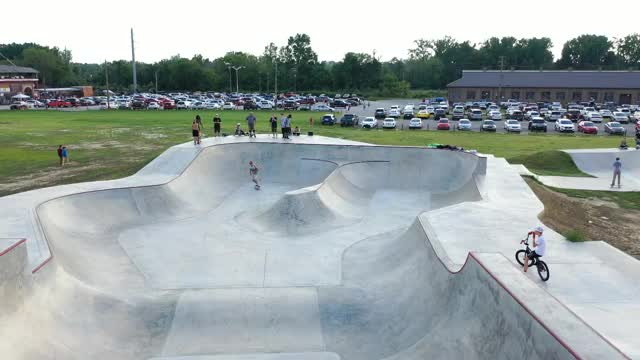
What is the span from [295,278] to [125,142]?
24.3m

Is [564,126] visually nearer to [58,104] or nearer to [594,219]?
[594,219]

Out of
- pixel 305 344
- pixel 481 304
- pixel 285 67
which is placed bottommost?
pixel 305 344

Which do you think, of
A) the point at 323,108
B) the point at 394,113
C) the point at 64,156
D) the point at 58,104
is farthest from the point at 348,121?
the point at 58,104

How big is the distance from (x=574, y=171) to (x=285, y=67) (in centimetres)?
9370

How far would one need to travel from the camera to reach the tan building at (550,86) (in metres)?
79.7

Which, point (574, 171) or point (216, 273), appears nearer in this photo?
point (216, 273)

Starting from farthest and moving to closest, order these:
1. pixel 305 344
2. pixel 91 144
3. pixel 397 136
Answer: pixel 397 136, pixel 91 144, pixel 305 344

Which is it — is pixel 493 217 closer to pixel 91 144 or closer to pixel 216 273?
pixel 216 273

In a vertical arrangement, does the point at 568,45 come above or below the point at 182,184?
above

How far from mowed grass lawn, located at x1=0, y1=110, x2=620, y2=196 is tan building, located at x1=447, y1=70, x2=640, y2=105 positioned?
4284 cm

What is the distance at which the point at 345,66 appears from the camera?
Result: 109m

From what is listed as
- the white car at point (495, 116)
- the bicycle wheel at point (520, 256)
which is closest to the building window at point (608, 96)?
the white car at point (495, 116)

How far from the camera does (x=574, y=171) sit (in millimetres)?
27594

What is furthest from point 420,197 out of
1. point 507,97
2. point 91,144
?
point 507,97
